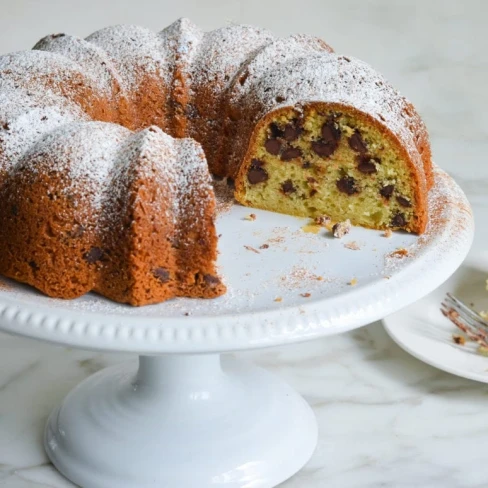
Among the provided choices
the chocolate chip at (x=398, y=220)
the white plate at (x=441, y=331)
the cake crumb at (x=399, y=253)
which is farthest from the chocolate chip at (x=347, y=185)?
the white plate at (x=441, y=331)

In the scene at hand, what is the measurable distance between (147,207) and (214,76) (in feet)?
2.34

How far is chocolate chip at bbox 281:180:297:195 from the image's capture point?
228 centimetres

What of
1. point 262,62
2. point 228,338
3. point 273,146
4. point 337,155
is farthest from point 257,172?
point 228,338

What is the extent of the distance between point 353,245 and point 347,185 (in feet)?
0.62

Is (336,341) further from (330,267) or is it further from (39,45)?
(39,45)

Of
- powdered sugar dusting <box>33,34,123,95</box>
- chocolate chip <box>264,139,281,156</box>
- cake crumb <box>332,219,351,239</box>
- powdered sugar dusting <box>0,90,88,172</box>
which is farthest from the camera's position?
powdered sugar dusting <box>33,34,123,95</box>

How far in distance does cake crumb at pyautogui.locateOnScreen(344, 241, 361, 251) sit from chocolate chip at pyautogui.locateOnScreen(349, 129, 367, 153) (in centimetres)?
21

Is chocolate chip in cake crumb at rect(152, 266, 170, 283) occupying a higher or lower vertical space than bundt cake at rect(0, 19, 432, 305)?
lower

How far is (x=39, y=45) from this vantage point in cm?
Answer: 258

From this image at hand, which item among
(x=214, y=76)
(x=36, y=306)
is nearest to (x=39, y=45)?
(x=214, y=76)

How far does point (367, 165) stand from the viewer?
2.19 m

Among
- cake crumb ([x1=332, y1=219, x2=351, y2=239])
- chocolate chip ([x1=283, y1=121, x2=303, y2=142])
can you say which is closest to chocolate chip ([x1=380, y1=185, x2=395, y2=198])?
cake crumb ([x1=332, y1=219, x2=351, y2=239])

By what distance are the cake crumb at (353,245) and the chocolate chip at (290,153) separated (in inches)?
10.1

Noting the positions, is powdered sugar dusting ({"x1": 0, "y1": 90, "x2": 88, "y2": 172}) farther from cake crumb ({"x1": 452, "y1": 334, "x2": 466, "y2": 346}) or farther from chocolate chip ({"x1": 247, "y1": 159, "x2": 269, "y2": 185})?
cake crumb ({"x1": 452, "y1": 334, "x2": 466, "y2": 346})
